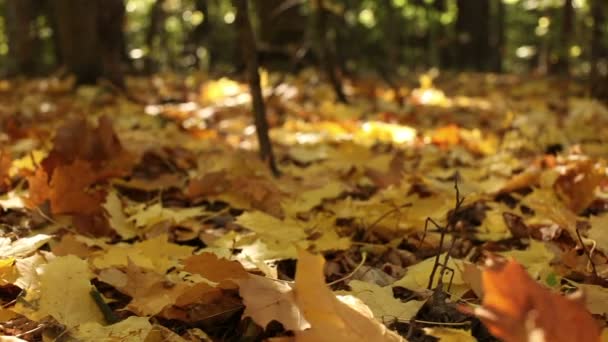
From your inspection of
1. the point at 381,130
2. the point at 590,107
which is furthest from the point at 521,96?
the point at 381,130

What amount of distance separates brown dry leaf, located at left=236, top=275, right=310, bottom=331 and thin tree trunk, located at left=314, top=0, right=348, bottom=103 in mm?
2840

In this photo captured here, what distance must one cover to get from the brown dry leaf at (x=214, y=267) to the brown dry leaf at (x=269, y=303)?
96 mm

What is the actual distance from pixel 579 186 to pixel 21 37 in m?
6.51

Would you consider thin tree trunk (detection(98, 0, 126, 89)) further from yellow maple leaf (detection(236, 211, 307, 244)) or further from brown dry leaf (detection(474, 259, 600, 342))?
brown dry leaf (detection(474, 259, 600, 342))

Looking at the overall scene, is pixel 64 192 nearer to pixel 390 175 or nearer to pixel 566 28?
pixel 390 175

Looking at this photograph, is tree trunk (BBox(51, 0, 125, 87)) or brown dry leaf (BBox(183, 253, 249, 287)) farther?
tree trunk (BBox(51, 0, 125, 87))

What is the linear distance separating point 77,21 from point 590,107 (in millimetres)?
3531

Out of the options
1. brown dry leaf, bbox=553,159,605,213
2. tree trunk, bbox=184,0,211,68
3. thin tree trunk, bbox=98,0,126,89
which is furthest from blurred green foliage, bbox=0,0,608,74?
brown dry leaf, bbox=553,159,605,213

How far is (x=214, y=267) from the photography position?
1.03m

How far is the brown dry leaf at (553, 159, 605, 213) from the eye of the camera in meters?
1.73

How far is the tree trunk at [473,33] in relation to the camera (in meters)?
8.68

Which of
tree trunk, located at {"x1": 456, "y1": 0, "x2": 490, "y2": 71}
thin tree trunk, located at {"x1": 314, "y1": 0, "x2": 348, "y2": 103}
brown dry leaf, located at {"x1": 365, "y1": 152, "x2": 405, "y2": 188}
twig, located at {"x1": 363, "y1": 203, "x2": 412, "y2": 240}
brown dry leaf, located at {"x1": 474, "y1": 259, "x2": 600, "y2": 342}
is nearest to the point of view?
brown dry leaf, located at {"x1": 474, "y1": 259, "x2": 600, "y2": 342}

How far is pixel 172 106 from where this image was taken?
420 centimetres

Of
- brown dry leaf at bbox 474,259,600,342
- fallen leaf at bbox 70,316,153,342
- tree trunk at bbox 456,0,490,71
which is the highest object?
brown dry leaf at bbox 474,259,600,342
